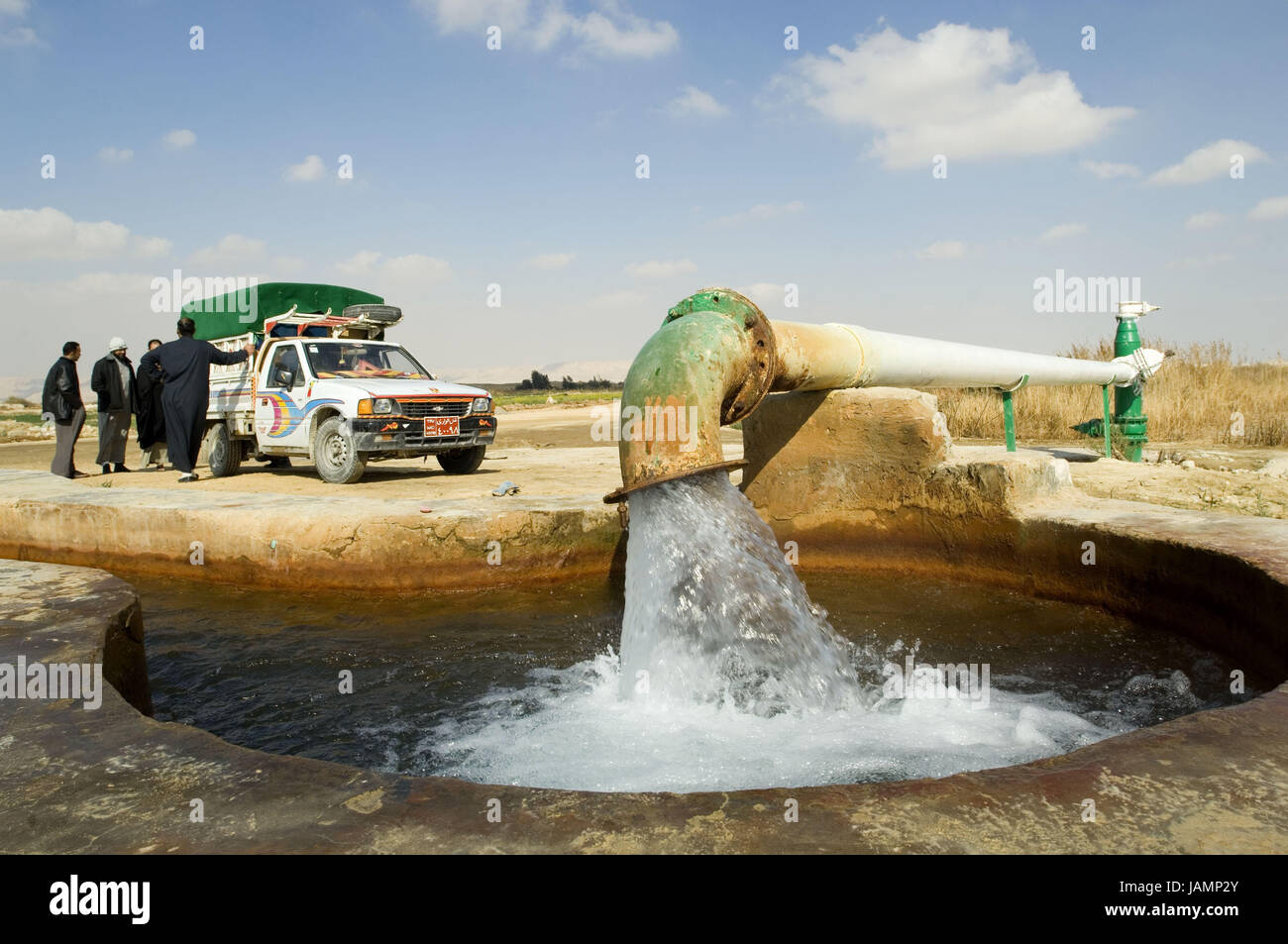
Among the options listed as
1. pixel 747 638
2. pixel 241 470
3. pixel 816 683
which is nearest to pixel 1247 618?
pixel 816 683

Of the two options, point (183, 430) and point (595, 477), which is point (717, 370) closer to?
point (595, 477)

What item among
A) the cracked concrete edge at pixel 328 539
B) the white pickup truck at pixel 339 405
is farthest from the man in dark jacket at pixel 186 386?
the cracked concrete edge at pixel 328 539

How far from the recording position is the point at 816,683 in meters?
3.26

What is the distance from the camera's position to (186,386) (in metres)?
9.03

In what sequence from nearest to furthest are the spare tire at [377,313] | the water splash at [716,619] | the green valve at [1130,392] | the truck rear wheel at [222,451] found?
the water splash at [716,619] → the green valve at [1130,392] → the truck rear wheel at [222,451] → the spare tire at [377,313]

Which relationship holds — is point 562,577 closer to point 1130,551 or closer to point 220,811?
point 1130,551

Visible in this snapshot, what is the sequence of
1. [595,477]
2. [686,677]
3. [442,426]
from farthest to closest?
1. [442,426]
2. [595,477]
3. [686,677]

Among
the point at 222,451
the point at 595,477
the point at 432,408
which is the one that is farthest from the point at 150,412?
the point at 595,477

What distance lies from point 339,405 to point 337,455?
20.4 inches

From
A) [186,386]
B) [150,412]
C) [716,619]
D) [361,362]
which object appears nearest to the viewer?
[716,619]

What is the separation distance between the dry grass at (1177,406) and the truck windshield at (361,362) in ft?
23.9

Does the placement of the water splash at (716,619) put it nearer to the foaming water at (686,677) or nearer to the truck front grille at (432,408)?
the foaming water at (686,677)

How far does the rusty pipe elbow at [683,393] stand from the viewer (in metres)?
3.47

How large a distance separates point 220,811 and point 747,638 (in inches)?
90.6
